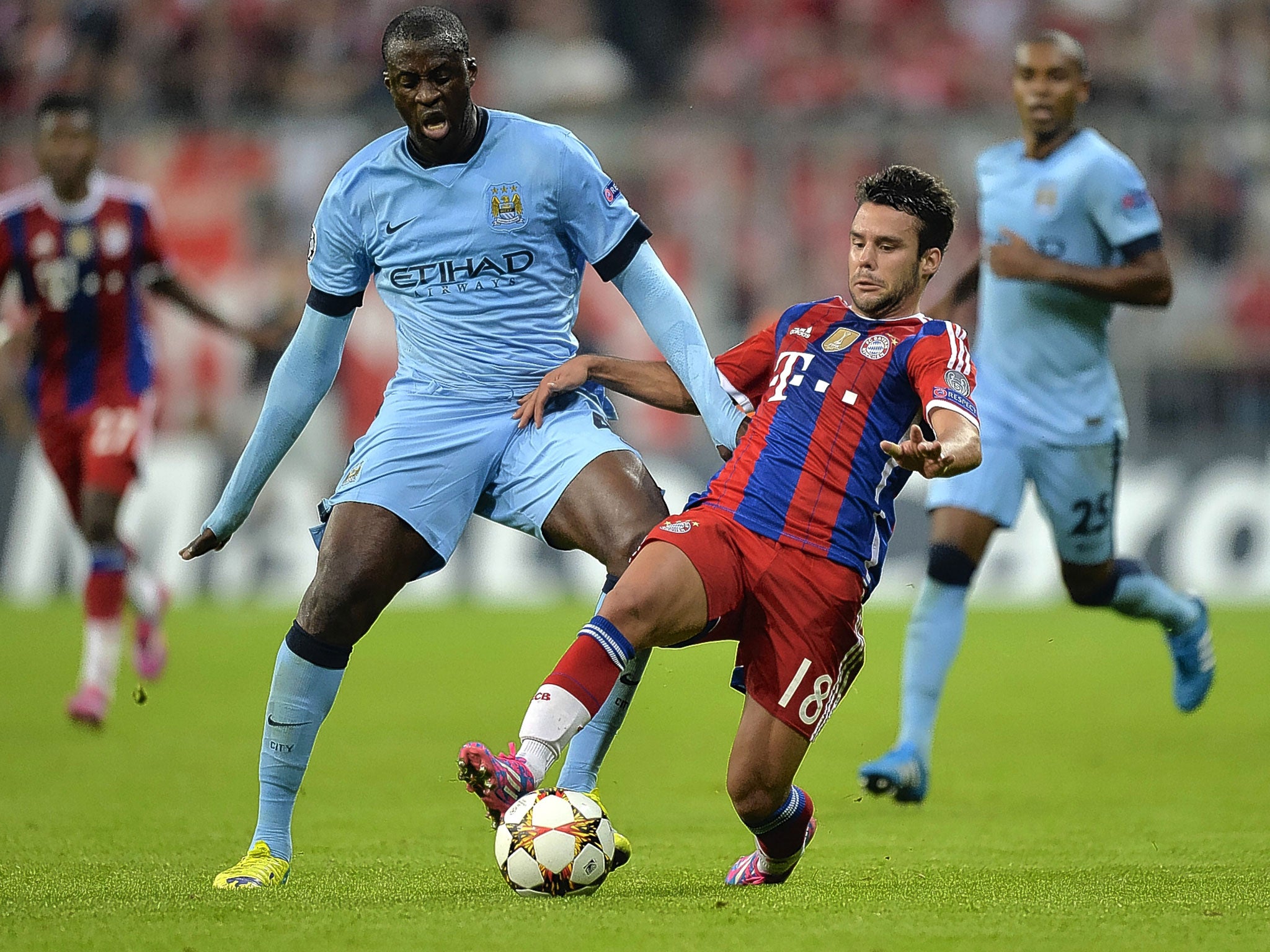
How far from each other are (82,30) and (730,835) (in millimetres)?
12721

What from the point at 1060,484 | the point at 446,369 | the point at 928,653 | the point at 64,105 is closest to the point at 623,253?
the point at 446,369

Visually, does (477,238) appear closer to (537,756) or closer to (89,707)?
(537,756)

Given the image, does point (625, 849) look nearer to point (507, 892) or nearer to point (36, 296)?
point (507, 892)

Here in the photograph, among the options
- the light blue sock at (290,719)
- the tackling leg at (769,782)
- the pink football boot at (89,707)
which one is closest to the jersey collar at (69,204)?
the pink football boot at (89,707)

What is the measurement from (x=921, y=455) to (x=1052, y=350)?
3.44 m

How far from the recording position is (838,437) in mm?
4664

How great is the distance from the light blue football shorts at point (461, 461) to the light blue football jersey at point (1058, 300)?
259 cm

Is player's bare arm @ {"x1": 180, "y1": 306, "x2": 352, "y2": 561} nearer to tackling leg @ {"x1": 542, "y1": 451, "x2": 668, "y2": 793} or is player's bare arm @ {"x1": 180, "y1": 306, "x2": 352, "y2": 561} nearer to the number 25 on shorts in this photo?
tackling leg @ {"x1": 542, "y1": 451, "x2": 668, "y2": 793}

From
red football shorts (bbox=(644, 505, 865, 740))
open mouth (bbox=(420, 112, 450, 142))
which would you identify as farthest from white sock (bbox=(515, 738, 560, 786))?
open mouth (bbox=(420, 112, 450, 142))

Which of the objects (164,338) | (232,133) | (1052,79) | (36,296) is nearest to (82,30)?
(232,133)

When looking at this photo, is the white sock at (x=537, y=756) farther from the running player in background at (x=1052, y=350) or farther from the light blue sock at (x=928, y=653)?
the running player in background at (x=1052, y=350)

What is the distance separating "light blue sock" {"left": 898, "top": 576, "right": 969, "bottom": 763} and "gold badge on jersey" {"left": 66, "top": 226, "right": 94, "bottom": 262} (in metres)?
4.72

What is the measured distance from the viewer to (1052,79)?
708 centimetres

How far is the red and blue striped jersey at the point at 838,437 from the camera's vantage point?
4602 mm
